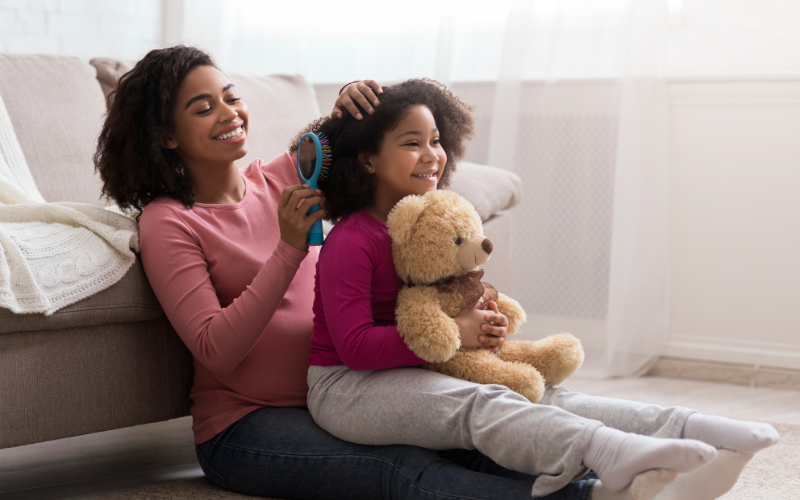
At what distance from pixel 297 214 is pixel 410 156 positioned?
0.64 feet

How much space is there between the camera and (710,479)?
3.19 feet

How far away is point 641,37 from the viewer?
2.21 m

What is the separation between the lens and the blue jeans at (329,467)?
3.47ft

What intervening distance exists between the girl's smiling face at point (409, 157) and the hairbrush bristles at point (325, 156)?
6 centimetres

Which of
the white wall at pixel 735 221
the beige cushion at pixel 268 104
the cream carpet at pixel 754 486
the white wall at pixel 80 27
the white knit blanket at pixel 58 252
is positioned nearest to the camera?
the white knit blanket at pixel 58 252

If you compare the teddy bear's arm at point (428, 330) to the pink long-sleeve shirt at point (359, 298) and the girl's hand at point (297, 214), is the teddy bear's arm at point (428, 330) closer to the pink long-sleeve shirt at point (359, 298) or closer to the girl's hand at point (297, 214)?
the pink long-sleeve shirt at point (359, 298)

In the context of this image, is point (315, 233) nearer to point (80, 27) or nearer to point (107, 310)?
point (107, 310)

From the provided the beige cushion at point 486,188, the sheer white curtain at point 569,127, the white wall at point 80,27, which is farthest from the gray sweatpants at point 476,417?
the white wall at point 80,27

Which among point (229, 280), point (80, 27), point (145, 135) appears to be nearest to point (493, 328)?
point (229, 280)

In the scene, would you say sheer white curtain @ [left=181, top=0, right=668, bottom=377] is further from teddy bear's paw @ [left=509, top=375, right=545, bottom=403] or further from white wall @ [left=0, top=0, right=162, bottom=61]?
teddy bear's paw @ [left=509, top=375, right=545, bottom=403]

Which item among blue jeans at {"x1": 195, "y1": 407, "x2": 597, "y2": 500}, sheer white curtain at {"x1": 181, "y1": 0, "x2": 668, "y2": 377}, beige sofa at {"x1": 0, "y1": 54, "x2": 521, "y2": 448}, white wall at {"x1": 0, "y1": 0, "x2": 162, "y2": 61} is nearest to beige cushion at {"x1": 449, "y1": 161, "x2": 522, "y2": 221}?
beige sofa at {"x1": 0, "y1": 54, "x2": 521, "y2": 448}

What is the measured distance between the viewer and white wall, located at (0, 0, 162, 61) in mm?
2600

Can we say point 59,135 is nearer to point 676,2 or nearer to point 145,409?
point 145,409

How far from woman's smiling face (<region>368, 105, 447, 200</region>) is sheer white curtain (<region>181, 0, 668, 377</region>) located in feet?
3.90
